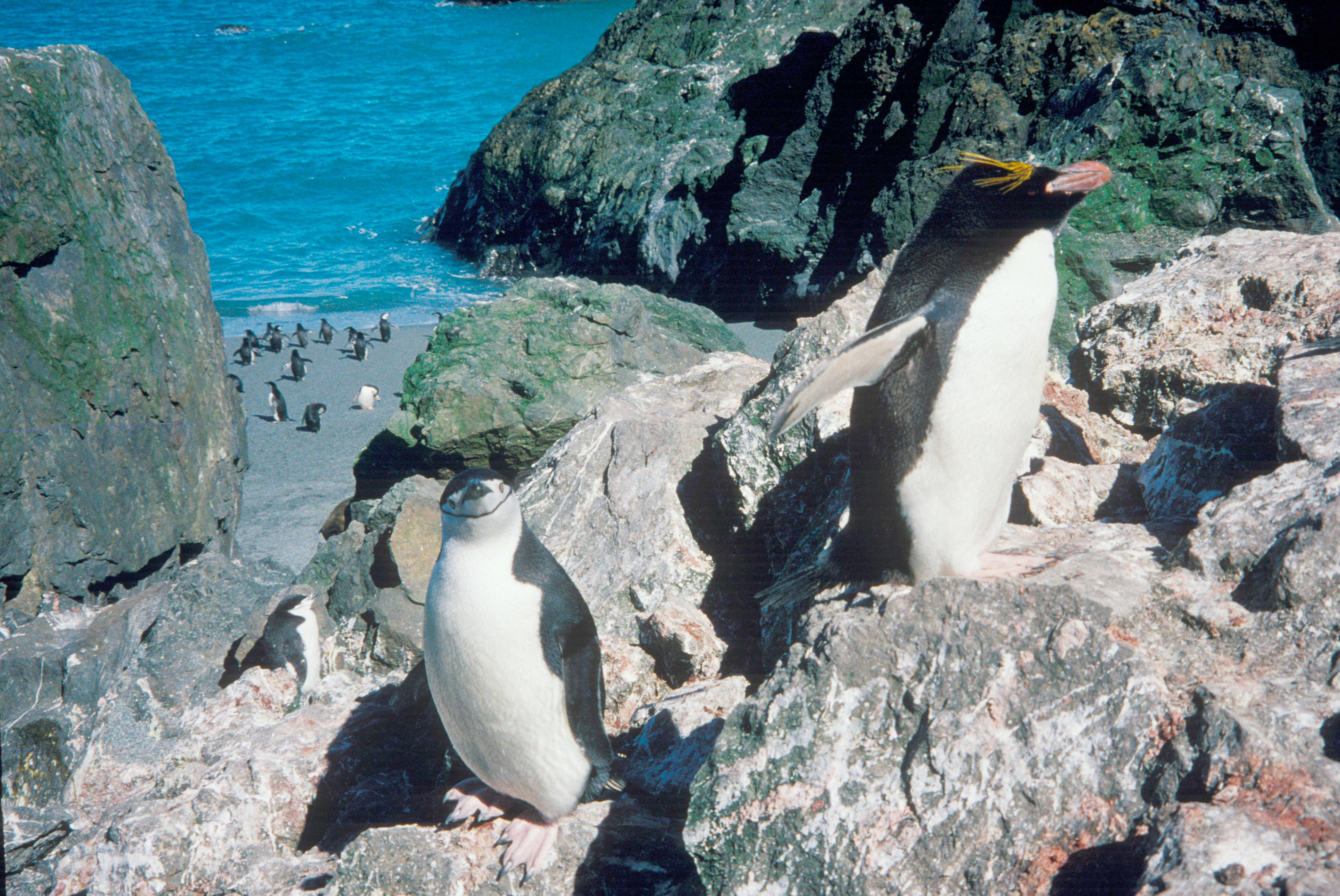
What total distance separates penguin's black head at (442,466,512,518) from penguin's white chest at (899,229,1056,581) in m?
1.16

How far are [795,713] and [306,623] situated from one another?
3.51 metres

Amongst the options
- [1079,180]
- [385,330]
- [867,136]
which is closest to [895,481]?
[1079,180]

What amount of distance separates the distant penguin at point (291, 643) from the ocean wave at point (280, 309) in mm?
11779

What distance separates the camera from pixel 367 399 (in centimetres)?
983

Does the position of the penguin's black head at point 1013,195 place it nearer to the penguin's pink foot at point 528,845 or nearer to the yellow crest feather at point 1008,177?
the yellow crest feather at point 1008,177

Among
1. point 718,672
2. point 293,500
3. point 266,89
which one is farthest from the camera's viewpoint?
point 266,89

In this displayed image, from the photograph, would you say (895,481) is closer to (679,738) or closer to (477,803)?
(679,738)

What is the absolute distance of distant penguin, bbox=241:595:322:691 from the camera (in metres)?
4.25

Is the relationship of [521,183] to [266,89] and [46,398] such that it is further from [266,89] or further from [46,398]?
[266,89]

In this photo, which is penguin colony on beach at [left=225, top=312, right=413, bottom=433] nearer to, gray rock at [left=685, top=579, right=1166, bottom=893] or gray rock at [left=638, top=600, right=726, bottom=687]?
gray rock at [left=638, top=600, right=726, bottom=687]

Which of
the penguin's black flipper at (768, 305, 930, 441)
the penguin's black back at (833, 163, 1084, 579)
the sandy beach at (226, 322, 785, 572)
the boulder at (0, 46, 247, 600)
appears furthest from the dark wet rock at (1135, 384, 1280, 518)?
the boulder at (0, 46, 247, 600)

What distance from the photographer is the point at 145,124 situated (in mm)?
6305

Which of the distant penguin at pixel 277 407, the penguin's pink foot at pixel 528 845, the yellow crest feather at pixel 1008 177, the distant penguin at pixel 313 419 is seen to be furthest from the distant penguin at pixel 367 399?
the yellow crest feather at pixel 1008 177

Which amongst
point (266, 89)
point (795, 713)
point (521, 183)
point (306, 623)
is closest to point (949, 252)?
point (795, 713)
